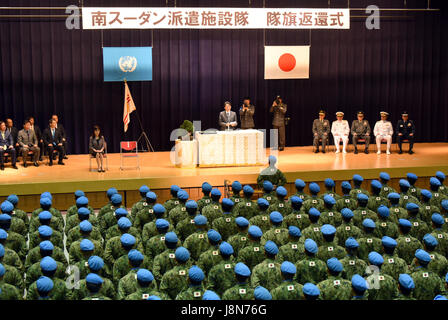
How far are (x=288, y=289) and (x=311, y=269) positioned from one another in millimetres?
696

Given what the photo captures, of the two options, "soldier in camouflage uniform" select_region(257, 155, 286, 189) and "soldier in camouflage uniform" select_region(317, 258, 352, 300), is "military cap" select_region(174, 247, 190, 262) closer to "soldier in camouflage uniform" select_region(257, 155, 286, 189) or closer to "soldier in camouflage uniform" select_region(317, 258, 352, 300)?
"soldier in camouflage uniform" select_region(317, 258, 352, 300)

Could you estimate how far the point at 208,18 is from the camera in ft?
38.7

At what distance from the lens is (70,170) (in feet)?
40.2

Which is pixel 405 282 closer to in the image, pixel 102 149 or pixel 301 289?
pixel 301 289

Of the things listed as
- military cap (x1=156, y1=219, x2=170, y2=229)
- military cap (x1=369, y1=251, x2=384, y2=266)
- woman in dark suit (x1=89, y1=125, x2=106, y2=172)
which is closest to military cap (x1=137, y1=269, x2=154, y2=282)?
military cap (x1=156, y1=219, x2=170, y2=229)

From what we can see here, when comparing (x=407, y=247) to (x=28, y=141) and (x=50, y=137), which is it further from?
(x=28, y=141)

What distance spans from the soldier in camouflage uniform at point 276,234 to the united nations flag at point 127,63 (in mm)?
8935

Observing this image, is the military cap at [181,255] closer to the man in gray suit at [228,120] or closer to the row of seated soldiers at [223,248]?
the row of seated soldiers at [223,248]

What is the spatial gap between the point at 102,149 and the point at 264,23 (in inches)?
170

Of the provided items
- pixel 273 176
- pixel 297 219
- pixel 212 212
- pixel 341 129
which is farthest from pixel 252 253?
pixel 341 129

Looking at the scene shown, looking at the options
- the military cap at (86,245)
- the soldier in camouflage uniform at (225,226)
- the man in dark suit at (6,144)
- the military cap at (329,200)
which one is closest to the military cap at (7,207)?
the military cap at (86,245)

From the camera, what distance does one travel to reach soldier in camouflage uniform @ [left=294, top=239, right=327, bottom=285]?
5516 millimetres

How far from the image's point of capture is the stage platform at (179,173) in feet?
35.9

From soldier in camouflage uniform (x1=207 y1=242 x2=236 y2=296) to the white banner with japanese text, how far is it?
7.23 m
